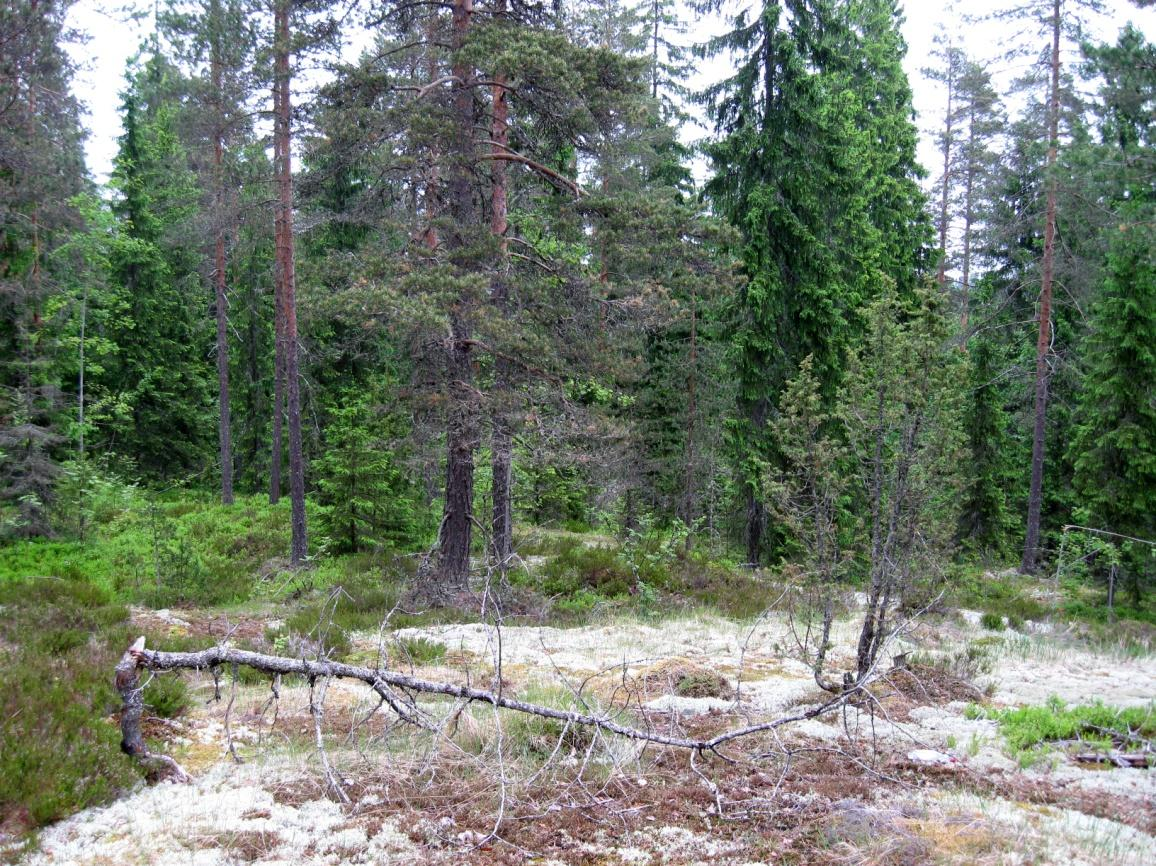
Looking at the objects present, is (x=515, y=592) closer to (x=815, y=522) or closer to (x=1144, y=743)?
(x=815, y=522)

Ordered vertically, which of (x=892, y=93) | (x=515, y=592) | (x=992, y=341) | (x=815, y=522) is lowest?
(x=515, y=592)

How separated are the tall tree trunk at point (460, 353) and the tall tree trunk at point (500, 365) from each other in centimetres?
34

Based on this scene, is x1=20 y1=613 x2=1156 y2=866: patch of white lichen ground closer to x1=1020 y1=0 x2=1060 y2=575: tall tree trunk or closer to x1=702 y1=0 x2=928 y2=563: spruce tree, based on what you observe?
x1=702 y1=0 x2=928 y2=563: spruce tree

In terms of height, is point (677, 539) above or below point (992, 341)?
below

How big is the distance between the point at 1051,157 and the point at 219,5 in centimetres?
1919

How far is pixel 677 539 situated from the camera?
13508 millimetres

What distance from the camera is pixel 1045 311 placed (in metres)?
19.5

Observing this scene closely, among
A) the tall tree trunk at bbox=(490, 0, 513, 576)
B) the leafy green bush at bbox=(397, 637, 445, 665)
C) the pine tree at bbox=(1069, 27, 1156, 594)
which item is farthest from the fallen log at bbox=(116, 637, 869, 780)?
the pine tree at bbox=(1069, 27, 1156, 594)

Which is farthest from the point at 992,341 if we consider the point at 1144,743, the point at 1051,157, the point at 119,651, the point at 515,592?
the point at 119,651

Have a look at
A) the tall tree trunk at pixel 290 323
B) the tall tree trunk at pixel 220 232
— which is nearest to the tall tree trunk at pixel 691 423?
the tall tree trunk at pixel 290 323

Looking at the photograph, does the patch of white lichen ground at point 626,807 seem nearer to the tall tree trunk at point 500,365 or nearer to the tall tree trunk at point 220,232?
the tall tree trunk at point 500,365

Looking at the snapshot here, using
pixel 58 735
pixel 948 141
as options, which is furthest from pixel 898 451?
pixel 948 141

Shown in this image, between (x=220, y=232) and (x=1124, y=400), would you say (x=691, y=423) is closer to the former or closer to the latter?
(x=1124, y=400)

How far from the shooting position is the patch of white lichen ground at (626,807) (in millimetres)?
3355
